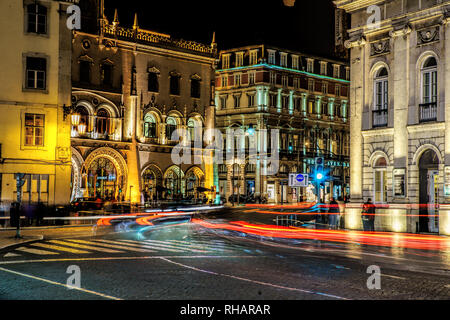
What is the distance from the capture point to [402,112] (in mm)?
30859

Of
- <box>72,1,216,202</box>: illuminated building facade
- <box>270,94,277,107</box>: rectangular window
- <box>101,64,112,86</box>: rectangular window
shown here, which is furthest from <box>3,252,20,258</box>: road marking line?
<box>270,94,277,107</box>: rectangular window

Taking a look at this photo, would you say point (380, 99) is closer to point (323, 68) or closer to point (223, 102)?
point (223, 102)

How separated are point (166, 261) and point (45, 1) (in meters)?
30.5

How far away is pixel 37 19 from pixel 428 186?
29.2 metres

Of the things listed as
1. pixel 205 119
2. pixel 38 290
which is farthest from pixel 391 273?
pixel 205 119

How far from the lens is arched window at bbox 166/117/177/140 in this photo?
6225 cm

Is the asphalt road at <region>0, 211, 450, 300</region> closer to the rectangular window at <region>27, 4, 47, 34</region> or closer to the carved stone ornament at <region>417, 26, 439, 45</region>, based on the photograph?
the carved stone ornament at <region>417, 26, 439, 45</region>

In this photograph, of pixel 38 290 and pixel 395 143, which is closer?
pixel 38 290

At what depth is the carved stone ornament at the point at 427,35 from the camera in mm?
29423

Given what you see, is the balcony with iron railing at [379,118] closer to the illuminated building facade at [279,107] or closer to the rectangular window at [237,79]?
the illuminated building facade at [279,107]

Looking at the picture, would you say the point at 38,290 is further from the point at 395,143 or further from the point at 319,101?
the point at 319,101

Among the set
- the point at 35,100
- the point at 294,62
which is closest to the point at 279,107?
the point at 294,62

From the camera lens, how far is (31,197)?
40.2 meters

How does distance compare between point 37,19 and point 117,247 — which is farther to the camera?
point 37,19
